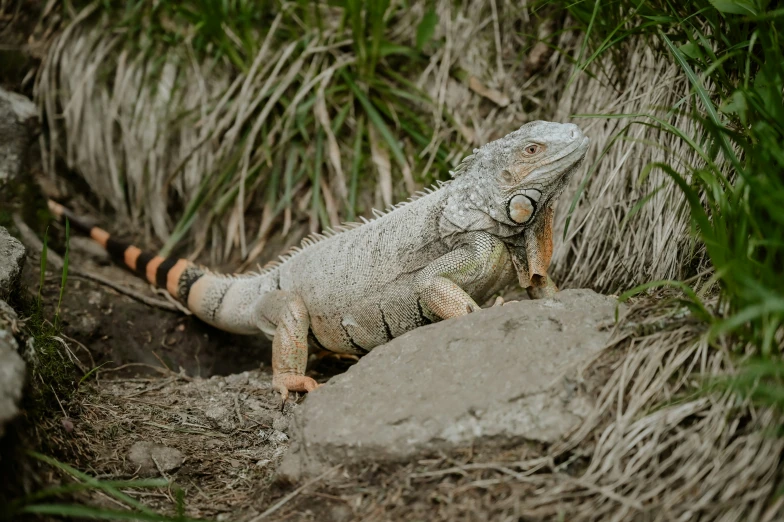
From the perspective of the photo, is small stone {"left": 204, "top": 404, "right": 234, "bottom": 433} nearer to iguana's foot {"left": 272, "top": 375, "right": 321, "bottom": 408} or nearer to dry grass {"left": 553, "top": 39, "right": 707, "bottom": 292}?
iguana's foot {"left": 272, "top": 375, "right": 321, "bottom": 408}

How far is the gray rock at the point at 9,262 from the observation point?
3.86m

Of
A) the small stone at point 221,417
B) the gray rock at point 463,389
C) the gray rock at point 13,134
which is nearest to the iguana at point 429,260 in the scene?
the small stone at point 221,417

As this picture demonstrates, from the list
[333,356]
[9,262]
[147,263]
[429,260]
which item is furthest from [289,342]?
[147,263]

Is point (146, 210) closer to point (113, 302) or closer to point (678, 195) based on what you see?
point (113, 302)

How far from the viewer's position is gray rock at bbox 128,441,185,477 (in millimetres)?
3752

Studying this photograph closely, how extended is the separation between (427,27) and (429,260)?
2667mm

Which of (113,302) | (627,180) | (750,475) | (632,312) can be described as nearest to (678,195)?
(627,180)

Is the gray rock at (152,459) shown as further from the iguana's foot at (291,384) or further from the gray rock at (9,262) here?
the gray rock at (9,262)

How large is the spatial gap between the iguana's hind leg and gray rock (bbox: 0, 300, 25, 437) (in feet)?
5.76

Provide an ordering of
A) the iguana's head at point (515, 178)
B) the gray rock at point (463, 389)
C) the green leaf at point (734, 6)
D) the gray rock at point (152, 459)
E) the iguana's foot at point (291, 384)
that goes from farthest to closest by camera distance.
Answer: the iguana's foot at point (291, 384) → the iguana's head at point (515, 178) → the gray rock at point (152, 459) → the green leaf at point (734, 6) → the gray rock at point (463, 389)

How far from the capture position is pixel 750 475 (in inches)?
102

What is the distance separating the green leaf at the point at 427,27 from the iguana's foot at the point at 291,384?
322 cm

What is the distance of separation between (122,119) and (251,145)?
52.7 inches

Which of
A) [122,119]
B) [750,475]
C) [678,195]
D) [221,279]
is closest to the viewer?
[750,475]
